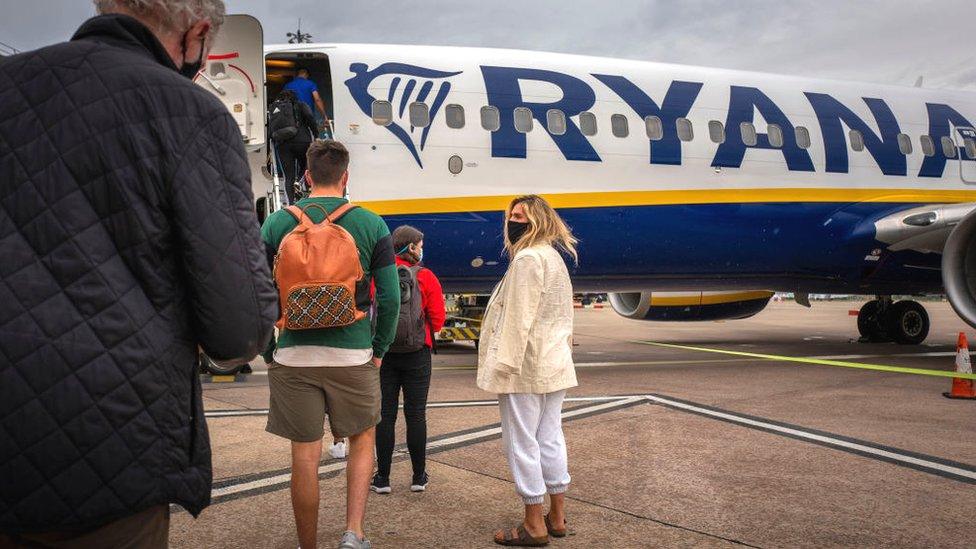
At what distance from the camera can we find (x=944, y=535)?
333 centimetres

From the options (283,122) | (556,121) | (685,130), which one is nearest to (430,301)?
(283,122)

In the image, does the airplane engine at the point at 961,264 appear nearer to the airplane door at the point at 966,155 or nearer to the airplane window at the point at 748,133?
the airplane window at the point at 748,133

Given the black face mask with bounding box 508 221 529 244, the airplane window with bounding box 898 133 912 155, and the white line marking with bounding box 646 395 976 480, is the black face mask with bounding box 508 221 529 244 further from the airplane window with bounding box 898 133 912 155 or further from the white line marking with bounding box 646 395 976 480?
the airplane window with bounding box 898 133 912 155

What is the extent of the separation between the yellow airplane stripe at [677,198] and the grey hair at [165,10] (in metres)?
6.39

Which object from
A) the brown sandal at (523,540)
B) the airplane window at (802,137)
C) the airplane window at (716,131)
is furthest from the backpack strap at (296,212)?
the airplane window at (802,137)

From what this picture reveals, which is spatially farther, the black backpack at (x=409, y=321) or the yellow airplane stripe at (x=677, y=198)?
the yellow airplane stripe at (x=677, y=198)

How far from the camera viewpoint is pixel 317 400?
2949mm

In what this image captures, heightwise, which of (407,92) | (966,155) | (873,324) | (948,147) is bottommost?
(873,324)

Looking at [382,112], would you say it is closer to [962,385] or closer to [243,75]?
[243,75]

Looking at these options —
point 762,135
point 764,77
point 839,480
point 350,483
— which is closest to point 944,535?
point 839,480

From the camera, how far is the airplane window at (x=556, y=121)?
8836 millimetres

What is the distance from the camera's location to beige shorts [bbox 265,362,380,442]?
9.55 ft

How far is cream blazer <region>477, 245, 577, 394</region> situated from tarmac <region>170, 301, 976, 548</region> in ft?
2.42

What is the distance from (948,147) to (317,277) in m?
12.0
